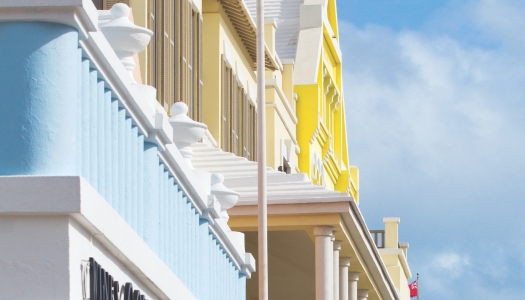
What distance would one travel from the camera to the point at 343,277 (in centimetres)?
2078

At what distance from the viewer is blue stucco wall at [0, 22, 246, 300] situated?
709 centimetres

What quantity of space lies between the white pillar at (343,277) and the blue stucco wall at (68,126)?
11.4 metres

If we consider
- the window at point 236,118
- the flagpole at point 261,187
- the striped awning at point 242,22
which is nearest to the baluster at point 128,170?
the flagpole at point 261,187

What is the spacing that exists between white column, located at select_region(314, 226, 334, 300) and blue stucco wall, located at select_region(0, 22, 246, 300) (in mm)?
9370

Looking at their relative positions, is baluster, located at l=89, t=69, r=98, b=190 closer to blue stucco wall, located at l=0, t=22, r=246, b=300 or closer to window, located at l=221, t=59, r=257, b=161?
blue stucco wall, located at l=0, t=22, r=246, b=300

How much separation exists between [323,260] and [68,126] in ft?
38.4

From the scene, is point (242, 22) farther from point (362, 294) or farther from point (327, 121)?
point (327, 121)

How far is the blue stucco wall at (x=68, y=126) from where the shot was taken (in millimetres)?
7090

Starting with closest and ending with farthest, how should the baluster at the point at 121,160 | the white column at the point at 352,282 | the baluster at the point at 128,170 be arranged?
the baluster at the point at 121,160
the baluster at the point at 128,170
the white column at the point at 352,282

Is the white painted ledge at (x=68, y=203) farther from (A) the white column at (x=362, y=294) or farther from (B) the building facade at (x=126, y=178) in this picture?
(A) the white column at (x=362, y=294)

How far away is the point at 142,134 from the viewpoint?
Result: 9.07 m

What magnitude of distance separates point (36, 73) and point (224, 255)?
18.1 feet

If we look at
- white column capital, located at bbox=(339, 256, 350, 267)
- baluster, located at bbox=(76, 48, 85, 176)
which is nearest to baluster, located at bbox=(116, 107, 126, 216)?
baluster, located at bbox=(76, 48, 85, 176)

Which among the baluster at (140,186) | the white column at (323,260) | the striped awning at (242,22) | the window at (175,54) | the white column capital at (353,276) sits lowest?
the baluster at (140,186)
